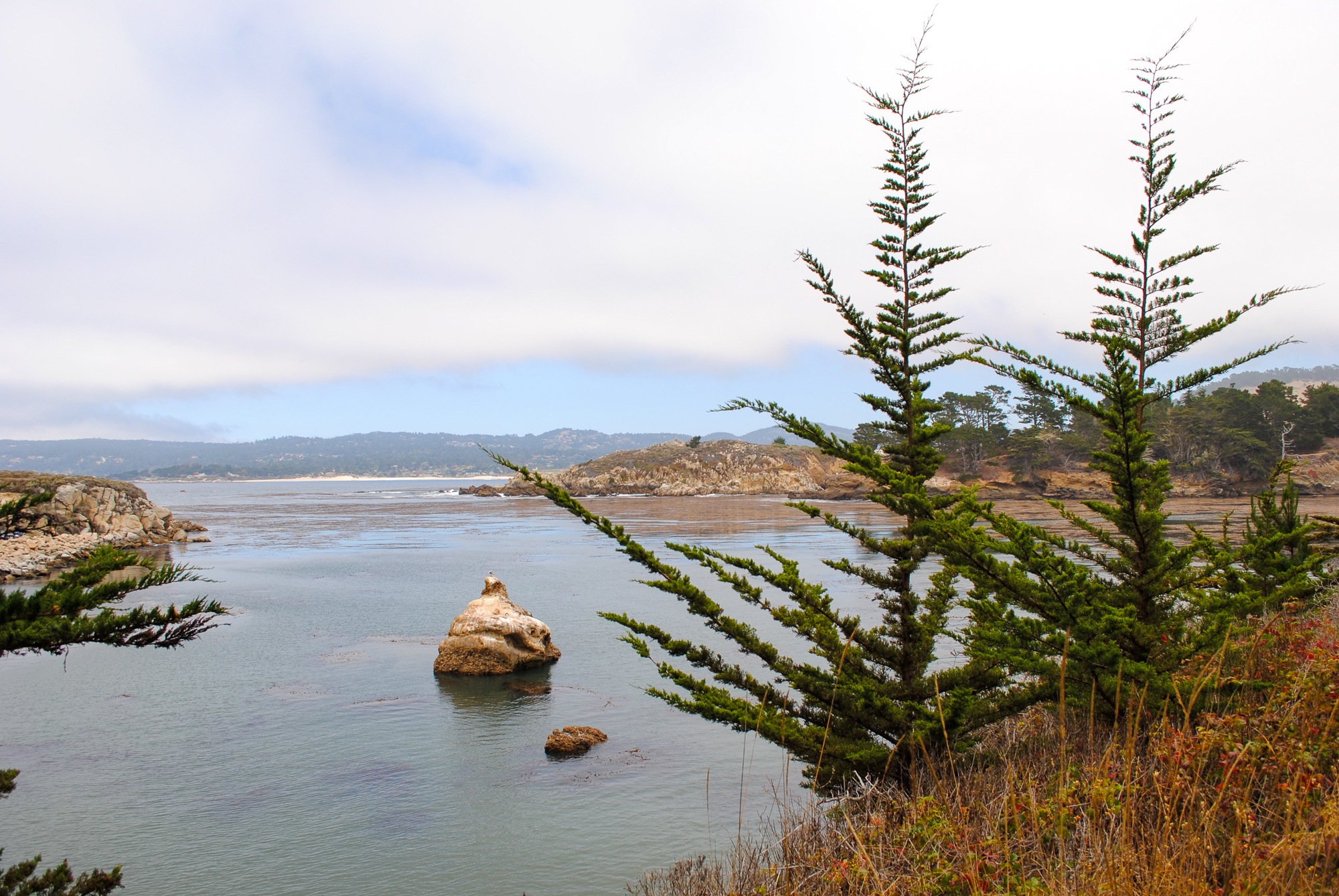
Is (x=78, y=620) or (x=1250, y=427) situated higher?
(x=1250, y=427)

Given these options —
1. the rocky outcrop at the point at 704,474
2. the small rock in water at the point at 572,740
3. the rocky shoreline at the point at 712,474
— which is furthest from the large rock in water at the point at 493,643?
the rocky outcrop at the point at 704,474

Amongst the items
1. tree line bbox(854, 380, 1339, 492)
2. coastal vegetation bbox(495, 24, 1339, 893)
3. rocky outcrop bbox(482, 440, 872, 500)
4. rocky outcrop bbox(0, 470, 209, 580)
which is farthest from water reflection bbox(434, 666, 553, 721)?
rocky outcrop bbox(482, 440, 872, 500)

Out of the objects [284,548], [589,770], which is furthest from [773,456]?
[589,770]

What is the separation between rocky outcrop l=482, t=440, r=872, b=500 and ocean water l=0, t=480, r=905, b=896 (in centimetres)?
8275

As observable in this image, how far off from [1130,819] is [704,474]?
106 metres

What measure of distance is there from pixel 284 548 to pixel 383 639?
86.7 feet

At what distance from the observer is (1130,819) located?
13.4 feet

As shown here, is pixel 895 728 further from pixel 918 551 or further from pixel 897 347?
pixel 897 347

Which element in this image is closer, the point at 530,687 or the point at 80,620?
the point at 80,620

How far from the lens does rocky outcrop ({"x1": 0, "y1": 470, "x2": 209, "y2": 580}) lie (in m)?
29.4

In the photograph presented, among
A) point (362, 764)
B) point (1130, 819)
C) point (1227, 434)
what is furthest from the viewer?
point (1227, 434)

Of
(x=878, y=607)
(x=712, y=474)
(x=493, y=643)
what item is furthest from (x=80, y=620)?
(x=712, y=474)

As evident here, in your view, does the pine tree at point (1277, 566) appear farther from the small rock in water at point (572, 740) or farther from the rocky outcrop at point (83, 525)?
the rocky outcrop at point (83, 525)

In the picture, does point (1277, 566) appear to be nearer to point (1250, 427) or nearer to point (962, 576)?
point (962, 576)
